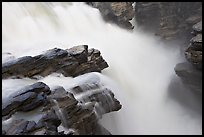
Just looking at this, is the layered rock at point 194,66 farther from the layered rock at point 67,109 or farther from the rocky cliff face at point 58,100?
the layered rock at point 67,109

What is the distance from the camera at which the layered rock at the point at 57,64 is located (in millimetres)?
12378

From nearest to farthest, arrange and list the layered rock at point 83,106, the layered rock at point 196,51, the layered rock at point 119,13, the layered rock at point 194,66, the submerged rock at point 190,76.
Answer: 1. the layered rock at point 83,106
2. the layered rock at point 196,51
3. the layered rock at point 194,66
4. the submerged rock at point 190,76
5. the layered rock at point 119,13

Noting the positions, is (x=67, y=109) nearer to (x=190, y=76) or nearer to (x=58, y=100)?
(x=58, y=100)

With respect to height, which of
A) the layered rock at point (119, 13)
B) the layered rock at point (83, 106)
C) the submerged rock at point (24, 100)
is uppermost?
the submerged rock at point (24, 100)

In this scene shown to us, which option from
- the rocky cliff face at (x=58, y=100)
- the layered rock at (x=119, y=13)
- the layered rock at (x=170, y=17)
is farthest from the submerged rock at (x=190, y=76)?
the layered rock at (x=119, y=13)

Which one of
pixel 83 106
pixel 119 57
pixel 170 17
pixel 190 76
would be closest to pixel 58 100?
pixel 83 106

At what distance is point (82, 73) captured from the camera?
1418 cm

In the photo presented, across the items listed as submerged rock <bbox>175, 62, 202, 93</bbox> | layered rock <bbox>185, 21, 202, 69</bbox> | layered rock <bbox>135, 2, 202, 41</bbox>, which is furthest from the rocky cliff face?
layered rock <bbox>135, 2, 202, 41</bbox>

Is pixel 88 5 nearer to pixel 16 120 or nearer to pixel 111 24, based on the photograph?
pixel 111 24

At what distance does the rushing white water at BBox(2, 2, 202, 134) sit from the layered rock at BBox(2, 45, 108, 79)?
375mm

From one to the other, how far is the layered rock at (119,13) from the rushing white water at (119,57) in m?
0.48

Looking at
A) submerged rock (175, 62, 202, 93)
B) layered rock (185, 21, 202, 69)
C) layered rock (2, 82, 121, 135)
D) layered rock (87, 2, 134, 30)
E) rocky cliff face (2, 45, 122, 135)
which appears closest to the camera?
layered rock (2, 82, 121, 135)

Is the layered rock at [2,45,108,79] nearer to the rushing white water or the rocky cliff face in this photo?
the rocky cliff face

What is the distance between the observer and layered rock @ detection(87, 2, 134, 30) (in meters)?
25.2
